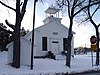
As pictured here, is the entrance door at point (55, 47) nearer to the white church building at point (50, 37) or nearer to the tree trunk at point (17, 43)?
the white church building at point (50, 37)

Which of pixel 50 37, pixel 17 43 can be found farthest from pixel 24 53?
pixel 50 37

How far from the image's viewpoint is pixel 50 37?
39938mm

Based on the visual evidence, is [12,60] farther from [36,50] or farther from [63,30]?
[63,30]

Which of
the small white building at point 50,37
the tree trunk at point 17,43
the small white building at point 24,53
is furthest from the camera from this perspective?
the small white building at point 50,37

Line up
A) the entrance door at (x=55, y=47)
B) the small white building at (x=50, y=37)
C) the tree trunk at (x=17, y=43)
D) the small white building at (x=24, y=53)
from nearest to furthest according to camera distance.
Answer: the tree trunk at (x=17, y=43) < the small white building at (x=24, y=53) < the small white building at (x=50, y=37) < the entrance door at (x=55, y=47)

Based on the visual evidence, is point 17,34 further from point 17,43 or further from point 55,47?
point 55,47

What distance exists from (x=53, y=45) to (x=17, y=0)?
17.9m

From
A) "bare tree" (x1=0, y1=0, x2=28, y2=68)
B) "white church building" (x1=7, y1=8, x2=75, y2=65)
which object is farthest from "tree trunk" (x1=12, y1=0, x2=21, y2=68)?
"white church building" (x1=7, y1=8, x2=75, y2=65)

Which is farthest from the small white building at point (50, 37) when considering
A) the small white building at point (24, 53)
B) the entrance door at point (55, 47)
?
the small white building at point (24, 53)

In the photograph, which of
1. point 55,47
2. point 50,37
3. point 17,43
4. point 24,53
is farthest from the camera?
point 55,47

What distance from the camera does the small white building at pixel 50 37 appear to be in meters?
39.0

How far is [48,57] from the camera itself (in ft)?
128

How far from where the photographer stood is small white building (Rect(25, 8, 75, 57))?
38969 mm

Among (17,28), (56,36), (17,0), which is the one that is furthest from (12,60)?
(56,36)
